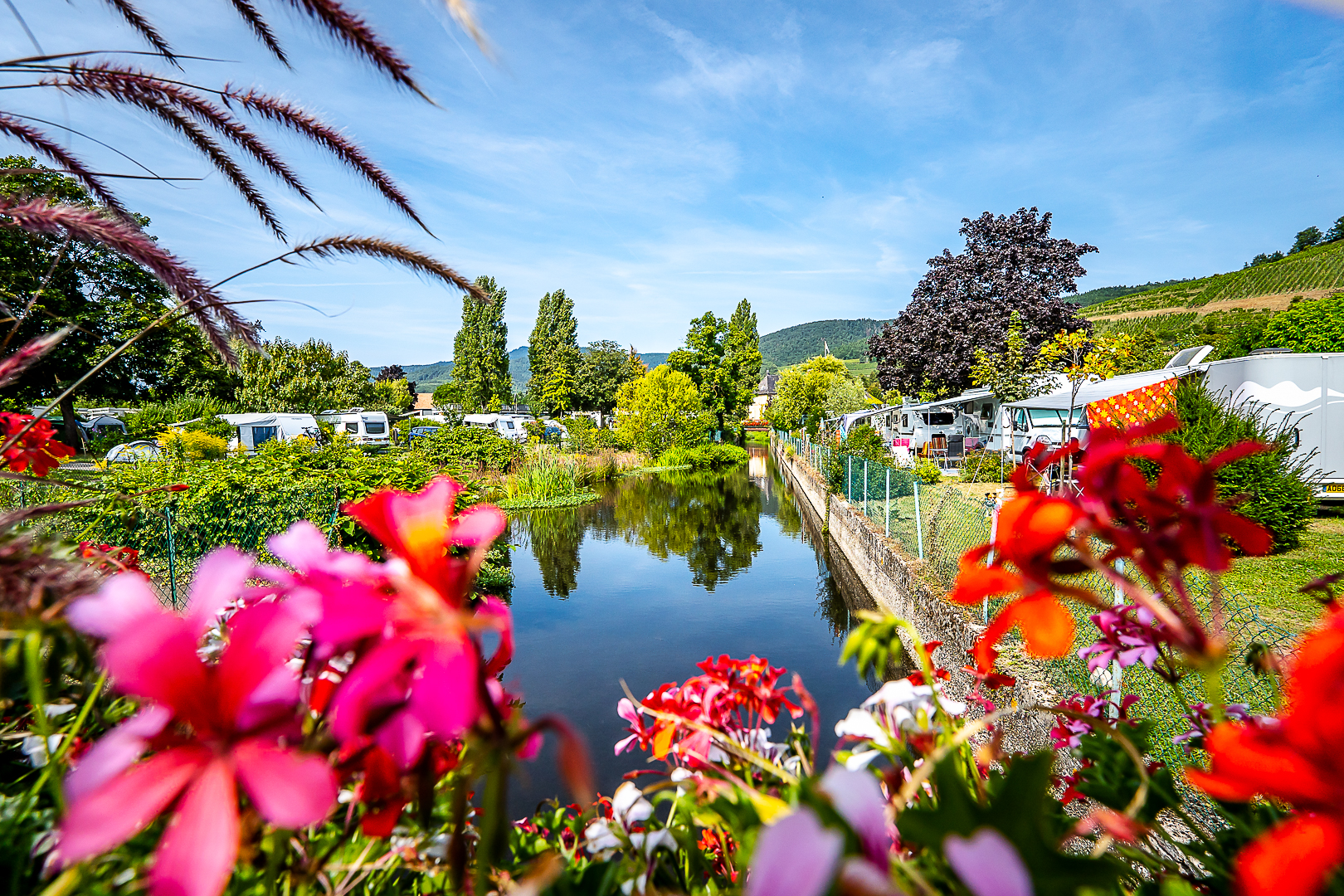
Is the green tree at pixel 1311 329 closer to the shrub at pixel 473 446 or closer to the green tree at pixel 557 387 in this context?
the shrub at pixel 473 446

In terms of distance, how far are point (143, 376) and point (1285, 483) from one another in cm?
3247

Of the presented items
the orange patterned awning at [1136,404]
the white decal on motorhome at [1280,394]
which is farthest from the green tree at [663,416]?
the white decal on motorhome at [1280,394]

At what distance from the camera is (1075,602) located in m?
5.90

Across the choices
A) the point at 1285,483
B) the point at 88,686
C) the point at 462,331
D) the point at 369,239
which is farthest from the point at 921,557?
the point at 462,331

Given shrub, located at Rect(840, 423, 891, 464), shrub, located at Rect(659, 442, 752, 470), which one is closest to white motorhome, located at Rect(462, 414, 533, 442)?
shrub, located at Rect(659, 442, 752, 470)

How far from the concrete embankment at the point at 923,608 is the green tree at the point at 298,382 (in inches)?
1016

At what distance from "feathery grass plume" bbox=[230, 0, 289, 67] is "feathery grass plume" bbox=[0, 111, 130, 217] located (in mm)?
504

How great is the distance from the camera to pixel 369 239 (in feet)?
4.40

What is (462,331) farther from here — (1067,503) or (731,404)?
(1067,503)

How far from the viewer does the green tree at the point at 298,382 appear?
29625 millimetres

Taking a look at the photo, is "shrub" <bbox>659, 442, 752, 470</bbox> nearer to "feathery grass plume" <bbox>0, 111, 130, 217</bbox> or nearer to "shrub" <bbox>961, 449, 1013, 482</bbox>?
"shrub" <bbox>961, 449, 1013, 482</bbox>

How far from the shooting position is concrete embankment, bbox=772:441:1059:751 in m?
3.59

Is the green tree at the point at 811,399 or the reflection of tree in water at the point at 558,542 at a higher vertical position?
the green tree at the point at 811,399

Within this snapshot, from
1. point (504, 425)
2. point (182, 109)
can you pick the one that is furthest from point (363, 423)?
point (182, 109)
